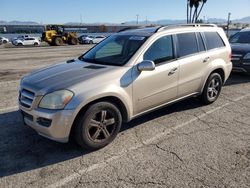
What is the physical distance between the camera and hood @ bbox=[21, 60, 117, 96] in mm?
3578

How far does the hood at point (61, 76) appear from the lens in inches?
141

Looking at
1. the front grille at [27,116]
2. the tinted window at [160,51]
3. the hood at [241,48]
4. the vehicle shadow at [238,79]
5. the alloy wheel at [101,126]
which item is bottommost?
the vehicle shadow at [238,79]

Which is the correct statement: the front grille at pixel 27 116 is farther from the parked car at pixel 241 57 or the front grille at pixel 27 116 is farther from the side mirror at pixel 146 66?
the parked car at pixel 241 57

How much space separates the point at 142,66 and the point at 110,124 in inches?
40.1

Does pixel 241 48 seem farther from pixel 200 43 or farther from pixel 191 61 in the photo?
pixel 191 61

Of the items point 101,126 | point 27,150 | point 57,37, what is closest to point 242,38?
point 101,126

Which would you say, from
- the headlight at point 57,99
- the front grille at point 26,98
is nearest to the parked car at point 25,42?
the front grille at point 26,98

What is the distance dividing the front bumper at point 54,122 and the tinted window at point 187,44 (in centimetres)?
251

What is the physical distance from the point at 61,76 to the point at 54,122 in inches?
31.1

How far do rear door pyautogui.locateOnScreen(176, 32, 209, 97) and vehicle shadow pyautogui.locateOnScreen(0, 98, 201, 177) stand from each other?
114cm

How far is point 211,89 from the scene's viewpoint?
18.9ft

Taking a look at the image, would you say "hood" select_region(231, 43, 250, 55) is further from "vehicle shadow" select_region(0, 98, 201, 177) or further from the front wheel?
"vehicle shadow" select_region(0, 98, 201, 177)

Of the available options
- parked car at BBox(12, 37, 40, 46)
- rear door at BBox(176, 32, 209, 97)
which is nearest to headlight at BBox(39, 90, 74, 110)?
rear door at BBox(176, 32, 209, 97)

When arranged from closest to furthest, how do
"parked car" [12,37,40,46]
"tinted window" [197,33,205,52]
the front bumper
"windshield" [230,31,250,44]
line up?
1. the front bumper
2. "tinted window" [197,33,205,52]
3. "windshield" [230,31,250,44]
4. "parked car" [12,37,40,46]
